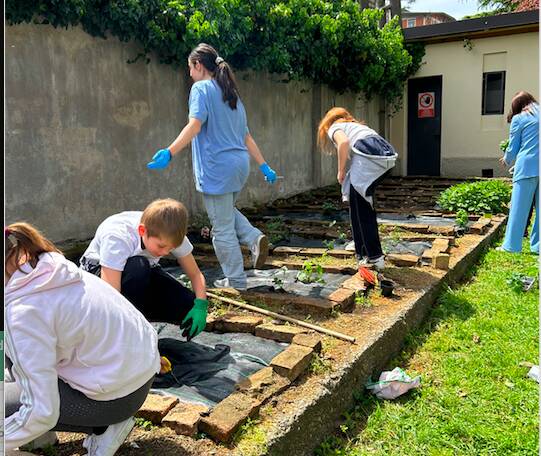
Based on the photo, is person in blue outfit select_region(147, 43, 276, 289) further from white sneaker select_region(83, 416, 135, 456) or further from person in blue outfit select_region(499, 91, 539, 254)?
person in blue outfit select_region(499, 91, 539, 254)

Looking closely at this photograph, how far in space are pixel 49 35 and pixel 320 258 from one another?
346 cm

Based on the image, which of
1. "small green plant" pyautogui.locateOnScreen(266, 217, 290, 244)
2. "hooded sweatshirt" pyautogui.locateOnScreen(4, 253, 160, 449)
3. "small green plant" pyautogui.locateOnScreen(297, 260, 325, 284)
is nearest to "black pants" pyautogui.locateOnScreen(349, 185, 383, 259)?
"small green plant" pyautogui.locateOnScreen(297, 260, 325, 284)

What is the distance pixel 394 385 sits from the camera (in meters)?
3.06

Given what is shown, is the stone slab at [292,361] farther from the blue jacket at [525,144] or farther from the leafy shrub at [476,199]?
the leafy shrub at [476,199]

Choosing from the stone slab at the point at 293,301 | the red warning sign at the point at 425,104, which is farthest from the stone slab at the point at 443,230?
the red warning sign at the point at 425,104

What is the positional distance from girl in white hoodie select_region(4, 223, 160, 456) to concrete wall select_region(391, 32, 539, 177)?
12439mm

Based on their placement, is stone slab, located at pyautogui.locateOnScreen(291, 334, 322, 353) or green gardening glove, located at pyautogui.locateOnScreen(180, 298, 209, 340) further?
stone slab, located at pyautogui.locateOnScreen(291, 334, 322, 353)

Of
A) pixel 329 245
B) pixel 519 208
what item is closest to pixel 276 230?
pixel 329 245

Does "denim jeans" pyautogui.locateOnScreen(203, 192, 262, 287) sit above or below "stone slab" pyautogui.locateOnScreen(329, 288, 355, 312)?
above

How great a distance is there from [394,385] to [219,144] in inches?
83.8

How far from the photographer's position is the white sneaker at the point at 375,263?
4.79m

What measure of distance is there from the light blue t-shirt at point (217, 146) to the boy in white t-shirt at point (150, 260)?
3.88ft

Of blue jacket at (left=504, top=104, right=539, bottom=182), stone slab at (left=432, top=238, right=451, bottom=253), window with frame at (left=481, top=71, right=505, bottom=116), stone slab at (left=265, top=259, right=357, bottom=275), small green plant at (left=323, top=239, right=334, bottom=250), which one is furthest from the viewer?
window with frame at (left=481, top=71, right=505, bottom=116)

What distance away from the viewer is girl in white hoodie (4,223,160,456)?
1.77 metres
